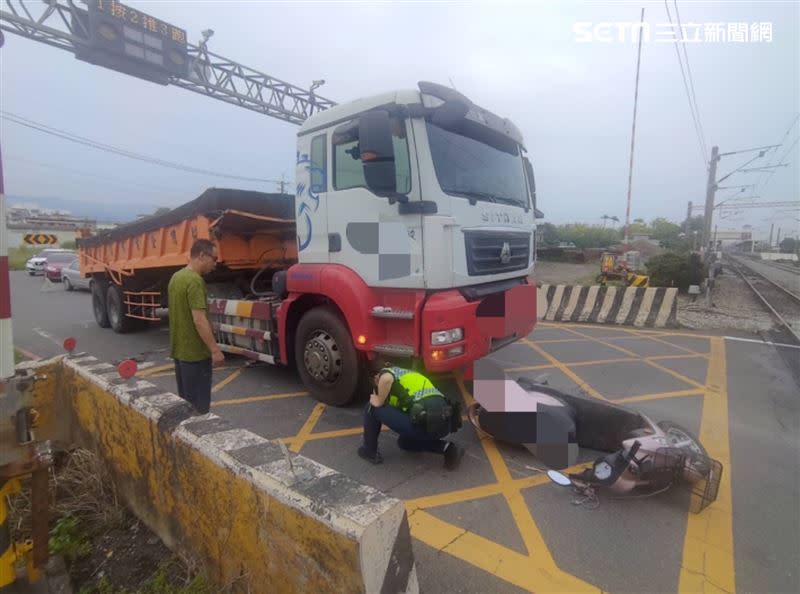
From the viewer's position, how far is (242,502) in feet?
5.60

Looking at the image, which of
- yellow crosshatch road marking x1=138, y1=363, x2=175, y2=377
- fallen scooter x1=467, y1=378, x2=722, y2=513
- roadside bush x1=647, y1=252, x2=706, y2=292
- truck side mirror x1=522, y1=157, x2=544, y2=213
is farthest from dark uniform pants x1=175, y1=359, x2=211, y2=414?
roadside bush x1=647, y1=252, x2=706, y2=292

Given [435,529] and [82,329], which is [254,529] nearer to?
[435,529]

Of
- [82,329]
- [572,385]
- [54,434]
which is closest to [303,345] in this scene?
[54,434]

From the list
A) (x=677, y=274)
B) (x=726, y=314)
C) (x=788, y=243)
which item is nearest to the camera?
(x=726, y=314)

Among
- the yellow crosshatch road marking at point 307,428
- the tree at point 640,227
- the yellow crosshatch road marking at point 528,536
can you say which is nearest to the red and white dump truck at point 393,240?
the yellow crosshatch road marking at point 307,428

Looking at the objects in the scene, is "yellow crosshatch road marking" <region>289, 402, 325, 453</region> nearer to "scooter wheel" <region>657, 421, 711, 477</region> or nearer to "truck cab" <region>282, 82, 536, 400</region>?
"truck cab" <region>282, 82, 536, 400</region>

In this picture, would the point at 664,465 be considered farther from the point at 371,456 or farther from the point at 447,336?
the point at 371,456

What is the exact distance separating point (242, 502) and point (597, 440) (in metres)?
2.77

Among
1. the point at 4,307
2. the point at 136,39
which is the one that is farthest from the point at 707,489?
the point at 136,39

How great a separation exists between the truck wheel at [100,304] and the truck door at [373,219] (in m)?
6.95

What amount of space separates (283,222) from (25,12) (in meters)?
11.2

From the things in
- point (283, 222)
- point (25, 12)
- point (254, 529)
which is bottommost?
point (254, 529)

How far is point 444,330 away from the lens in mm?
3422

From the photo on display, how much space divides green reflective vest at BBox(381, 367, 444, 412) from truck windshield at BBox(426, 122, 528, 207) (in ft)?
5.10
